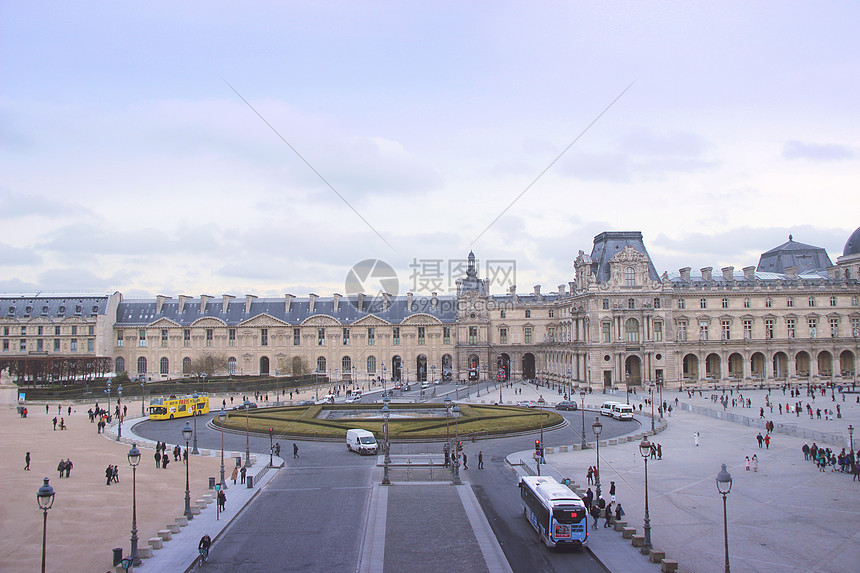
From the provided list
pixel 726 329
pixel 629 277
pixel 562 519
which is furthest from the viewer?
pixel 726 329

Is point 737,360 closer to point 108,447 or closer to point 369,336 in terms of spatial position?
point 369,336

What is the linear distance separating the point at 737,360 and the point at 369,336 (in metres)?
49.8

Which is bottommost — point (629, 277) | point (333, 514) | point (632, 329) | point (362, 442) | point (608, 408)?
point (333, 514)

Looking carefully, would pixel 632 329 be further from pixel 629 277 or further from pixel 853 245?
pixel 853 245

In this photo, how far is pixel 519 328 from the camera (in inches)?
3903

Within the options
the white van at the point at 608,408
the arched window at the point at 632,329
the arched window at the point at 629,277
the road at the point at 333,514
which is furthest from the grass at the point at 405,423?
the arched window at the point at 629,277

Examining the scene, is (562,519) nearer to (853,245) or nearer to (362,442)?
(362,442)

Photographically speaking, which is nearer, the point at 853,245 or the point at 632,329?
the point at 632,329

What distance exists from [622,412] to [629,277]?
28173 millimetres

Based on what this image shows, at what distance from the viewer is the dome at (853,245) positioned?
87688 millimetres

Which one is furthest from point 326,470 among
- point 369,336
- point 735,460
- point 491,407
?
point 369,336

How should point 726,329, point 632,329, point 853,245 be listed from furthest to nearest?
point 853,245
point 726,329
point 632,329

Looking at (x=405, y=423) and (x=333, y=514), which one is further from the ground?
(x=405, y=423)

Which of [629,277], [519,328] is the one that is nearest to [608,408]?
[629,277]
